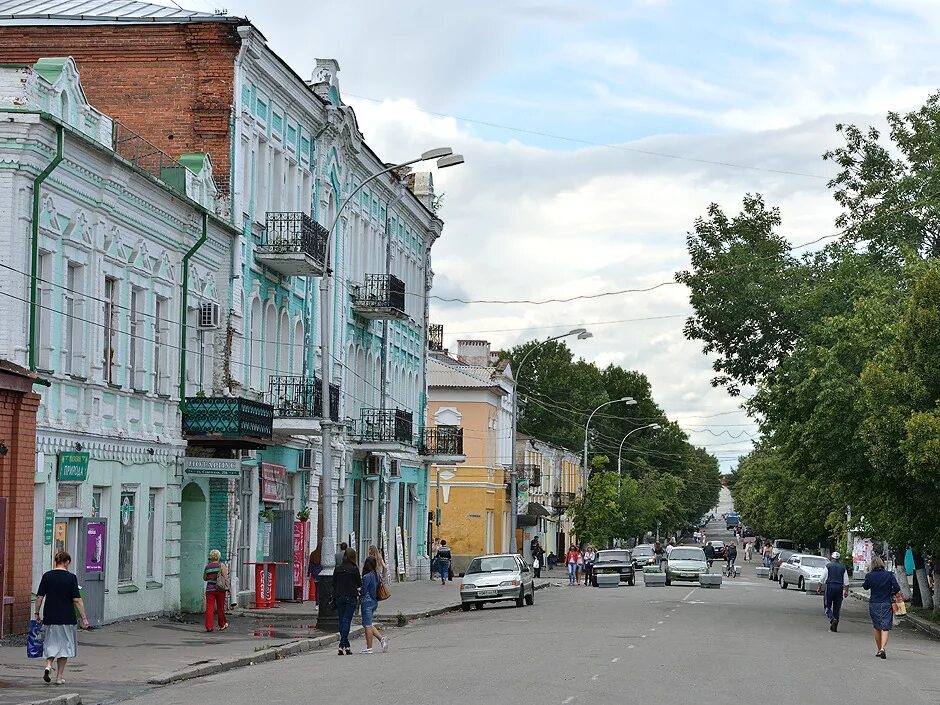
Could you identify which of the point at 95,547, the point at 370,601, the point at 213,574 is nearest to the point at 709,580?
the point at 213,574

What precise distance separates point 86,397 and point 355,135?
19.3 metres

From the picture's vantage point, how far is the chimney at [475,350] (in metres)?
86.6

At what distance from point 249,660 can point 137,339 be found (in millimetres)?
8600

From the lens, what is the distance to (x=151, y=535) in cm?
2989

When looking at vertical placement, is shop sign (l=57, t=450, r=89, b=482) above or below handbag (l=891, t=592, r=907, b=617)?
above

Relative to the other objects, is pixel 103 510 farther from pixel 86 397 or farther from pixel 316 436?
pixel 316 436

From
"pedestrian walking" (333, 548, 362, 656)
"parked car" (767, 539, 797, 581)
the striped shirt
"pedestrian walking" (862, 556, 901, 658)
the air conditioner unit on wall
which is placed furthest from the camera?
"parked car" (767, 539, 797, 581)

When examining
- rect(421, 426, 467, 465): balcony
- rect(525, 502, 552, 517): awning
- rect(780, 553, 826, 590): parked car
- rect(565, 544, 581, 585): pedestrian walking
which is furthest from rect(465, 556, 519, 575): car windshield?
rect(525, 502, 552, 517): awning

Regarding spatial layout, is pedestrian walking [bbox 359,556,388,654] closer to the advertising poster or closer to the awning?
the advertising poster

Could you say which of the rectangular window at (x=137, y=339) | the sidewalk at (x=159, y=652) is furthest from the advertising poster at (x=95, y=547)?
the rectangular window at (x=137, y=339)

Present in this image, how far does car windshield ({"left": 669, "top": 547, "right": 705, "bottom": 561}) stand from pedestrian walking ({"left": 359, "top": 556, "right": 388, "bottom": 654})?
35781mm

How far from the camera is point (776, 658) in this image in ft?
74.0

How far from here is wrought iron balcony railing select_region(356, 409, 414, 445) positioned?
46.5 meters

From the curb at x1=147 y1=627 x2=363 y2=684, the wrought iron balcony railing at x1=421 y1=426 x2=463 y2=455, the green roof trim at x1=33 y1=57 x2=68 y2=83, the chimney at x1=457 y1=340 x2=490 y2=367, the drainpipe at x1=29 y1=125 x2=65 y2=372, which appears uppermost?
the chimney at x1=457 y1=340 x2=490 y2=367
